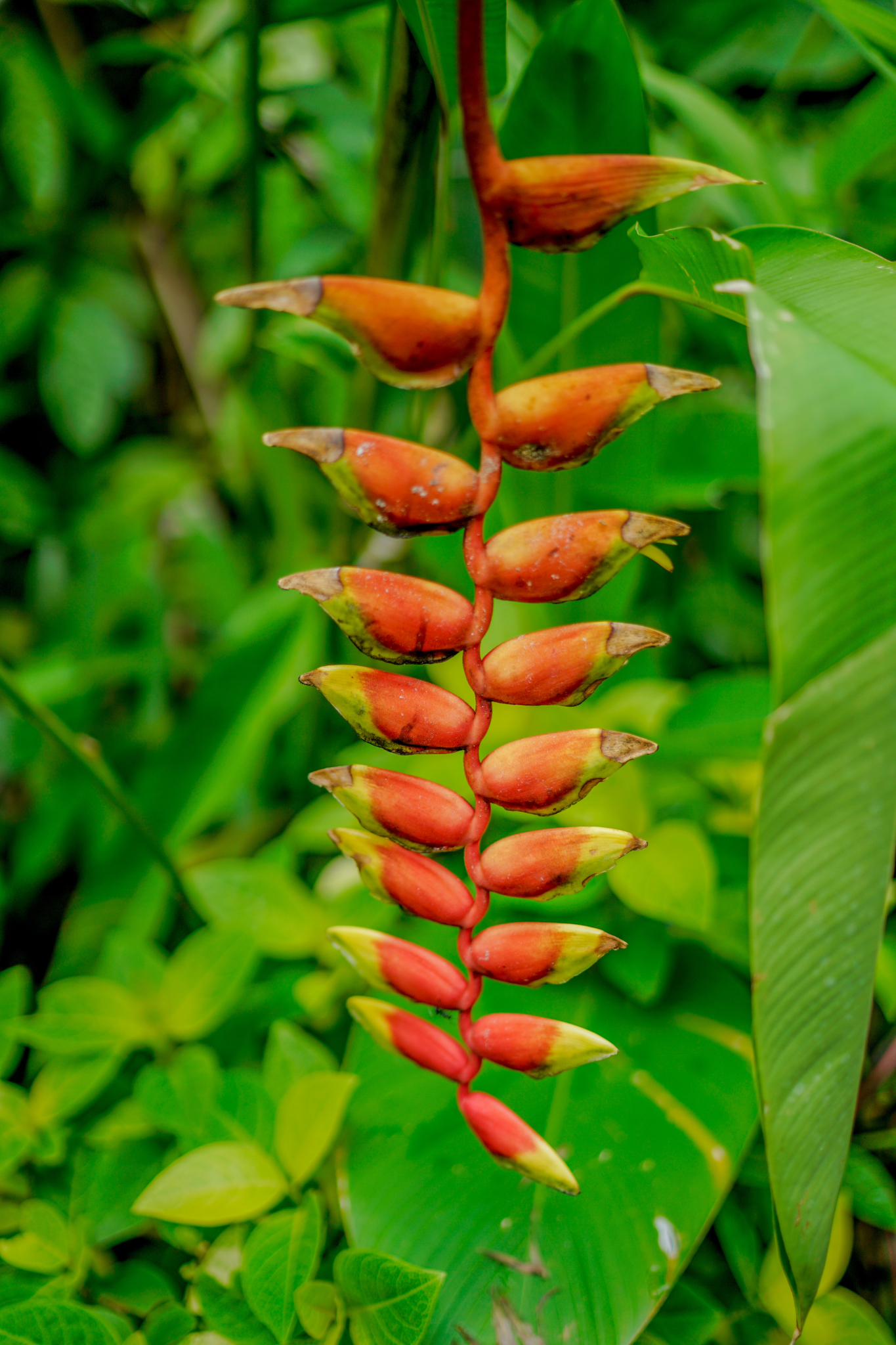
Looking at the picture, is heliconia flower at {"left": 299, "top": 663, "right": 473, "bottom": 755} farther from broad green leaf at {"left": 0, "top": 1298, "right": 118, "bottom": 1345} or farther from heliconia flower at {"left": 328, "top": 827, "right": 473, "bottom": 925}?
broad green leaf at {"left": 0, "top": 1298, "right": 118, "bottom": 1345}

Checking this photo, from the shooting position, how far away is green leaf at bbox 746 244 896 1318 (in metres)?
0.19

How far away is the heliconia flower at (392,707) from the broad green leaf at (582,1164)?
26cm

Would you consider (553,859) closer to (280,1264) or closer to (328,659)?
(280,1264)

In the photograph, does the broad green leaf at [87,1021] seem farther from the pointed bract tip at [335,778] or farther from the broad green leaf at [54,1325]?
the pointed bract tip at [335,778]

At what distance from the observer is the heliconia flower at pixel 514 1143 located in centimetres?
26

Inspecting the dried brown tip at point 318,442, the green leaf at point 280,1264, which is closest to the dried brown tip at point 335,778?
the dried brown tip at point 318,442

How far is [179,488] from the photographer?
0.93 m

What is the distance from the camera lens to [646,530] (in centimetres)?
25

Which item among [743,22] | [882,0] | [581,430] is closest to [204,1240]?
[581,430]

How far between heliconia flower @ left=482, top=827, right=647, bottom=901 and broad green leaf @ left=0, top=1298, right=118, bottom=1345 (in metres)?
0.23

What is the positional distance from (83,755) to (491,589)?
0.97ft

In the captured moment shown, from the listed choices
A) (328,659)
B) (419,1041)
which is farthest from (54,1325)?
(328,659)

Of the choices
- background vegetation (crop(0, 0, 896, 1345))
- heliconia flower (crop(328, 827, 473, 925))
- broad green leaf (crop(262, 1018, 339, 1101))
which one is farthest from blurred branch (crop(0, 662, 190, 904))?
heliconia flower (crop(328, 827, 473, 925))

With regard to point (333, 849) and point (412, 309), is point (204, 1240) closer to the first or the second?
point (333, 849)
